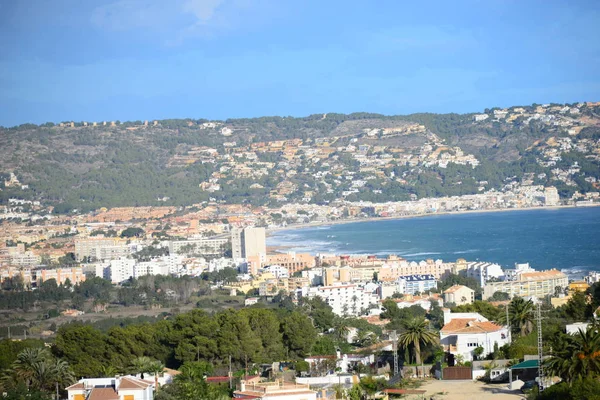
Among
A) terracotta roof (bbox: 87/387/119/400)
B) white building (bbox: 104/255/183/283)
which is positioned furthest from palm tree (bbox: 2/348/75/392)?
white building (bbox: 104/255/183/283)

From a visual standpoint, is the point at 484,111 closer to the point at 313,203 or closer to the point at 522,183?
the point at 522,183

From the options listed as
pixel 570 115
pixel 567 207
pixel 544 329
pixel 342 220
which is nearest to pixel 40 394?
pixel 544 329

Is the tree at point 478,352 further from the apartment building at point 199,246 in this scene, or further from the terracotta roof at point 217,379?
the apartment building at point 199,246

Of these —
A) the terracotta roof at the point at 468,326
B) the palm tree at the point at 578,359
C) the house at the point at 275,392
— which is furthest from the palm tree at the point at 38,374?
the palm tree at the point at 578,359

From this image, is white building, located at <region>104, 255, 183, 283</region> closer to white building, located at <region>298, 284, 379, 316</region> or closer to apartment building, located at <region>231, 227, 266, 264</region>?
apartment building, located at <region>231, 227, 266, 264</region>

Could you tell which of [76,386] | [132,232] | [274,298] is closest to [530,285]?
[274,298]
